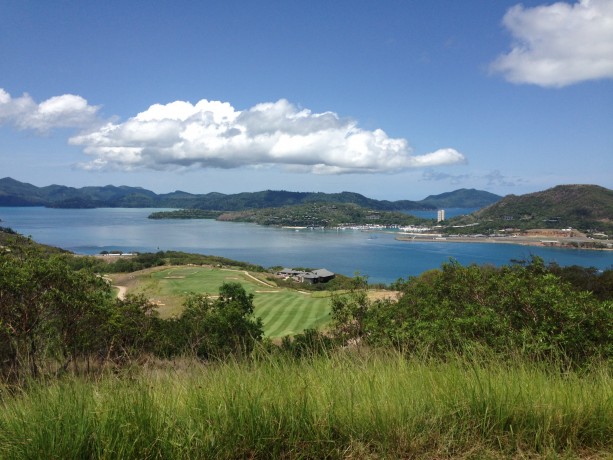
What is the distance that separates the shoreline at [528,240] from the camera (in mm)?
87500

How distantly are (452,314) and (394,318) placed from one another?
13.3ft

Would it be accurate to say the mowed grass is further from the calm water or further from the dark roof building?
the calm water

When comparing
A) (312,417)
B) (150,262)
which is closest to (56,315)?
(312,417)

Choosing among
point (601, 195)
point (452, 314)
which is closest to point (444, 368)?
point (452, 314)

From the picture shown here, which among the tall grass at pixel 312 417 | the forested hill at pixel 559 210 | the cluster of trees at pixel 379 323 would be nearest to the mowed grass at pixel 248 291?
the cluster of trees at pixel 379 323

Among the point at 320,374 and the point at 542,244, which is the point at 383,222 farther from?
the point at 320,374

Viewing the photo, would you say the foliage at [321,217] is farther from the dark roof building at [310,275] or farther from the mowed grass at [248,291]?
the mowed grass at [248,291]

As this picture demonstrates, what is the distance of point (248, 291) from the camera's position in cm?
4003

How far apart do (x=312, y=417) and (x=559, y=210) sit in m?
146

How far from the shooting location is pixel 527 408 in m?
2.33

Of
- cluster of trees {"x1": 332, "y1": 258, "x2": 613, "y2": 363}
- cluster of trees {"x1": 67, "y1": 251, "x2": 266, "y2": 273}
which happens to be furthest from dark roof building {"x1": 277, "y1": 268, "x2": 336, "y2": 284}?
cluster of trees {"x1": 332, "y1": 258, "x2": 613, "y2": 363}

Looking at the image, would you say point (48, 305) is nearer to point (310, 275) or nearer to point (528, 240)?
point (310, 275)

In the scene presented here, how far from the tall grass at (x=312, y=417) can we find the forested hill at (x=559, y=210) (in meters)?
→ 127

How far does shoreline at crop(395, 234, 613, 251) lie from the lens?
287 ft
